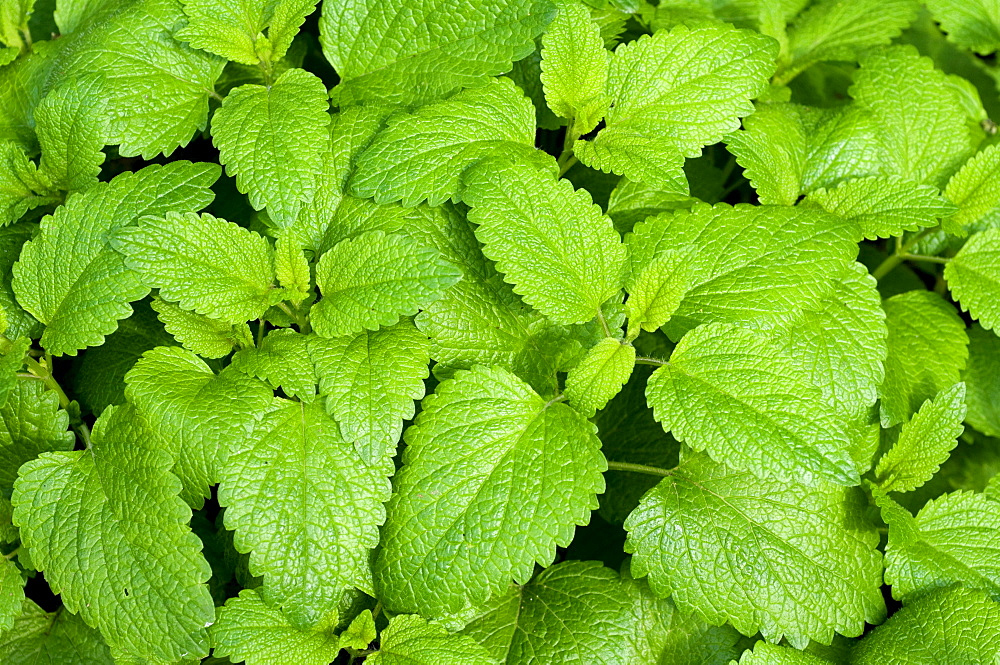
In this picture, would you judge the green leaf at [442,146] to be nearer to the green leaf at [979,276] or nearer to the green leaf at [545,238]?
the green leaf at [545,238]

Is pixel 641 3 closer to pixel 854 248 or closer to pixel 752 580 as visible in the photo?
pixel 854 248

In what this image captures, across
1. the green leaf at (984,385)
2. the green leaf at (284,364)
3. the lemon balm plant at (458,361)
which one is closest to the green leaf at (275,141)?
the lemon balm plant at (458,361)

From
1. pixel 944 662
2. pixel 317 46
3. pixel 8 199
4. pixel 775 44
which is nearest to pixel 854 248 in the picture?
pixel 775 44

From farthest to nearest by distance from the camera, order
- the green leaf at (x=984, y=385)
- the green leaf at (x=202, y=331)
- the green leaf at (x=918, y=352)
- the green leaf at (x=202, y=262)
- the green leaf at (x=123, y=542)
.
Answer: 1. the green leaf at (x=984, y=385)
2. the green leaf at (x=918, y=352)
3. the green leaf at (x=202, y=331)
4. the green leaf at (x=202, y=262)
5. the green leaf at (x=123, y=542)

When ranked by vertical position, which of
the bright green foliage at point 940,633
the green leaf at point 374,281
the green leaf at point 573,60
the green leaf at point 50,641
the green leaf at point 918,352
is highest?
the green leaf at point 573,60

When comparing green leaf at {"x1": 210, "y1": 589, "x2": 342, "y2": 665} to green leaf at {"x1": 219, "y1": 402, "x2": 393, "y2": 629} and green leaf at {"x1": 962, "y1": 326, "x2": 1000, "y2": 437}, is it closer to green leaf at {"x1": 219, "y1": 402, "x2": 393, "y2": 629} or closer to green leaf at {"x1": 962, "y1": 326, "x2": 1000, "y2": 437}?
green leaf at {"x1": 219, "y1": 402, "x2": 393, "y2": 629}

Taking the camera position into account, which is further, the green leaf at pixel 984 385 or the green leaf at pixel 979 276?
the green leaf at pixel 984 385

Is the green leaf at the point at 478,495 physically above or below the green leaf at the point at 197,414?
below
